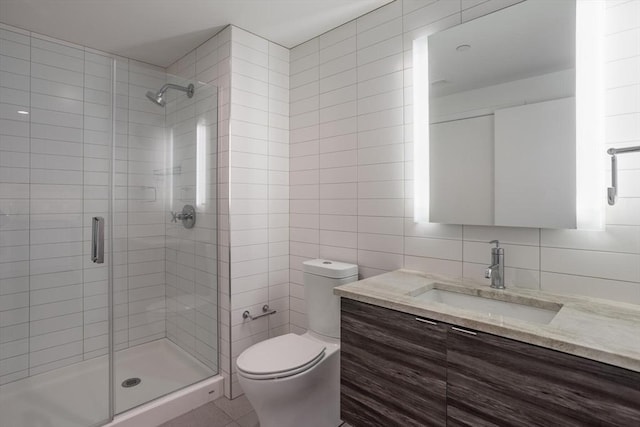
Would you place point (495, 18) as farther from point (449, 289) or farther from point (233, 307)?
point (233, 307)

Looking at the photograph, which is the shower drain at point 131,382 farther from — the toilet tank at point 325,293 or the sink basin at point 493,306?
the sink basin at point 493,306

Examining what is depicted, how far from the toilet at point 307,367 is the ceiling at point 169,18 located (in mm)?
1582

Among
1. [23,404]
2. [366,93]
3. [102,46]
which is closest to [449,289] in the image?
[366,93]

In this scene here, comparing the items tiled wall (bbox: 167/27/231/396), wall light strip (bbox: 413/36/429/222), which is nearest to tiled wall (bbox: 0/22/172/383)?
tiled wall (bbox: 167/27/231/396)

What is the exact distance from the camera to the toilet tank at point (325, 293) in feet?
6.46

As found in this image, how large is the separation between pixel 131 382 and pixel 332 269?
1.43 meters

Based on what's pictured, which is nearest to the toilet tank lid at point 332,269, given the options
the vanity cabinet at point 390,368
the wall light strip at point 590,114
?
the vanity cabinet at point 390,368

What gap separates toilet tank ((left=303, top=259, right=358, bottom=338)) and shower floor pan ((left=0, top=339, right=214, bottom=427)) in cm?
89

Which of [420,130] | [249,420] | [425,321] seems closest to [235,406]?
[249,420]

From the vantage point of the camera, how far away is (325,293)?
6.61 feet

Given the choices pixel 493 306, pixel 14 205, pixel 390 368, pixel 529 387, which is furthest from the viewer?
pixel 14 205

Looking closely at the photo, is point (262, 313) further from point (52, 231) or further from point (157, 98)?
point (157, 98)

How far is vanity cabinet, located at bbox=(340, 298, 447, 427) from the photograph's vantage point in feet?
3.98

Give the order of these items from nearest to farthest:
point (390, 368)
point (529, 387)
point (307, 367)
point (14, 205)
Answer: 1. point (529, 387)
2. point (390, 368)
3. point (307, 367)
4. point (14, 205)
